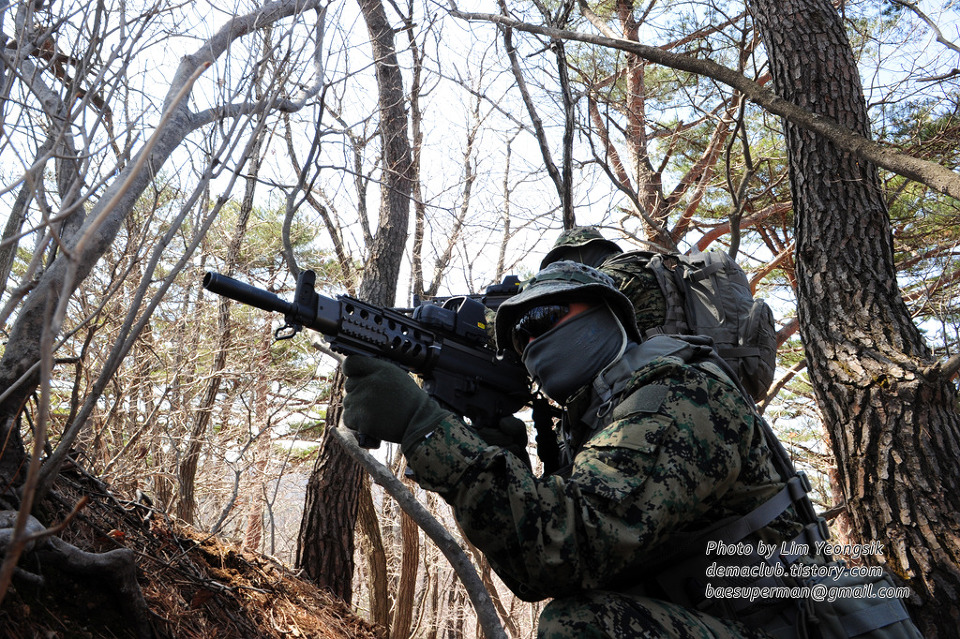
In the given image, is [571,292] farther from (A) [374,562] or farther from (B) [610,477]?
(A) [374,562]

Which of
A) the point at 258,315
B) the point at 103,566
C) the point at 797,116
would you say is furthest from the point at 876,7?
the point at 258,315

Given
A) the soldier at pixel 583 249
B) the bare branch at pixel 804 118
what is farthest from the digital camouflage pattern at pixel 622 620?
the soldier at pixel 583 249

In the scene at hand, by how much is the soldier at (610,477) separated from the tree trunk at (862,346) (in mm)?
1409

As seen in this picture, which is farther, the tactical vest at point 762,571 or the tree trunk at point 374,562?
the tree trunk at point 374,562

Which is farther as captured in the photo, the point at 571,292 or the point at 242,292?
the point at 571,292

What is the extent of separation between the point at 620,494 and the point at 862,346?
241cm

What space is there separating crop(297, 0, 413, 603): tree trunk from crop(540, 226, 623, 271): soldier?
6.79 ft

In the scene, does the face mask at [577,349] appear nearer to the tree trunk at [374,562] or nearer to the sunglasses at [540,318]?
the sunglasses at [540,318]

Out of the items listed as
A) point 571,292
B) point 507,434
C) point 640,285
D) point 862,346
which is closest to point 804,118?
point 862,346

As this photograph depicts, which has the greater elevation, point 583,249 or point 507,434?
point 583,249

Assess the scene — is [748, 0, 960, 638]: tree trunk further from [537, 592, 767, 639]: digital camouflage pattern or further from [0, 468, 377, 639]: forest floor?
[0, 468, 377, 639]: forest floor

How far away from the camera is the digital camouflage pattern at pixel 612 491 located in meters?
1.87

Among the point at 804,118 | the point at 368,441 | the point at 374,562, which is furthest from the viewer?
the point at 374,562

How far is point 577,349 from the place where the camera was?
240cm
